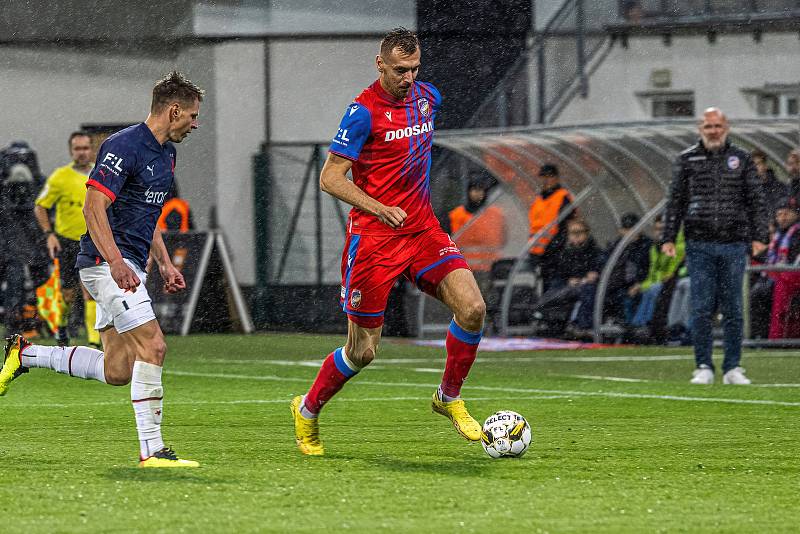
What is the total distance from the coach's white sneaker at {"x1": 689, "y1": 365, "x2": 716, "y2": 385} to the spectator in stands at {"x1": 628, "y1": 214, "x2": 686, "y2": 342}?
4482 millimetres

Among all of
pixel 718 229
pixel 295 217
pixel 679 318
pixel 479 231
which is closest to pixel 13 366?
pixel 718 229

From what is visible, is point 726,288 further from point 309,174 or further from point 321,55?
point 321,55

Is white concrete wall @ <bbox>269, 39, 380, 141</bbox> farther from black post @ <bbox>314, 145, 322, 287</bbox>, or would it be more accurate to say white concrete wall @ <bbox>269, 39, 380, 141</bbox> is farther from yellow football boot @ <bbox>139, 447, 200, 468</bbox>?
yellow football boot @ <bbox>139, 447, 200, 468</bbox>

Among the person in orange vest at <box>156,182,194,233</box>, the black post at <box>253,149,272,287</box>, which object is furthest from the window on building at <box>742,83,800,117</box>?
the person in orange vest at <box>156,182,194,233</box>

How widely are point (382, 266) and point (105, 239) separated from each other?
141cm

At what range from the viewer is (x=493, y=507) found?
20.3ft

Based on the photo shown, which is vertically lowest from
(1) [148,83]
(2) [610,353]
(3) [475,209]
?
(2) [610,353]

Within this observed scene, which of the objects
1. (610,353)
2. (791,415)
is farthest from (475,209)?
(791,415)

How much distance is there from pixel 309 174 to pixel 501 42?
149 inches

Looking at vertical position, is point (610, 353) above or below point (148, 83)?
below

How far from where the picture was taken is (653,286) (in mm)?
17391

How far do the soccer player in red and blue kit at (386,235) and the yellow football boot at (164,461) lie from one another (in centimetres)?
85

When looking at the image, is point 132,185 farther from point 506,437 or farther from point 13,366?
point 506,437

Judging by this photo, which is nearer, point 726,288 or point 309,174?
point 726,288
